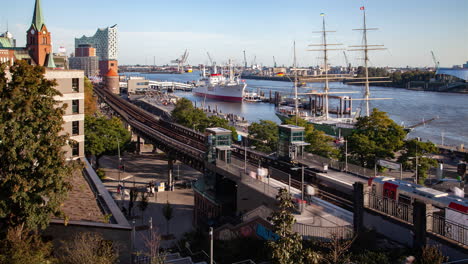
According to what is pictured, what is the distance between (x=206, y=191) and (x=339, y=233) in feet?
32.4

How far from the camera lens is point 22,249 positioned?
36.7 feet

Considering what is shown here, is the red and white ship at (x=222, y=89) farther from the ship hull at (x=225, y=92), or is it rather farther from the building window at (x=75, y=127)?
the building window at (x=75, y=127)

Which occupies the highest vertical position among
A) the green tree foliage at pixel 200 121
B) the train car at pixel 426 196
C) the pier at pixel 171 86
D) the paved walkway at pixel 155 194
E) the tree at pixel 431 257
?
the pier at pixel 171 86

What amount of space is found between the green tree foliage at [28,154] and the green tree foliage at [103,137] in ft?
63.0

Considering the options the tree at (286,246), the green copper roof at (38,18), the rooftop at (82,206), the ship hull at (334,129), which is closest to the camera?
the tree at (286,246)

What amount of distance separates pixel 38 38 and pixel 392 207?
5359cm

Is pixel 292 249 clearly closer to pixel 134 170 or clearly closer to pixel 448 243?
pixel 448 243

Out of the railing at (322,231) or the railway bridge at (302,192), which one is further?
the railing at (322,231)

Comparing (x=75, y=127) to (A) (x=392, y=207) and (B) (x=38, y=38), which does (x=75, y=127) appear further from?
(B) (x=38, y=38)

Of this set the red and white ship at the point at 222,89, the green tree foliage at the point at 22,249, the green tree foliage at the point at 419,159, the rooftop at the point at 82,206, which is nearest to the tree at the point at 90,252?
the green tree foliage at the point at 22,249

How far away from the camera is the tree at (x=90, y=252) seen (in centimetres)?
1113

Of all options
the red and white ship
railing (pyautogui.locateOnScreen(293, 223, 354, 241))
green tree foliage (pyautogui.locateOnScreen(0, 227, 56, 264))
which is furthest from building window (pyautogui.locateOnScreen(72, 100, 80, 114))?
the red and white ship

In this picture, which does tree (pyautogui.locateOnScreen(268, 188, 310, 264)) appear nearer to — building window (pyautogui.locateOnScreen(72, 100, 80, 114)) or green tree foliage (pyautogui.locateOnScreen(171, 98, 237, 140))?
building window (pyautogui.locateOnScreen(72, 100, 80, 114))

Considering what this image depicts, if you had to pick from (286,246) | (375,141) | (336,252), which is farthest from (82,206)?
(375,141)
